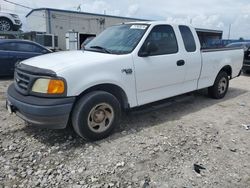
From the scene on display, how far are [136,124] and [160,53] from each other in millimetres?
1363

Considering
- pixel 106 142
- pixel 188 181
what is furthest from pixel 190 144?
pixel 106 142

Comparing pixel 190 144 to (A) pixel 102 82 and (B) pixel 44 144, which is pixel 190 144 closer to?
(A) pixel 102 82

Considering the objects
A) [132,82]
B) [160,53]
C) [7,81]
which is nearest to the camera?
[132,82]

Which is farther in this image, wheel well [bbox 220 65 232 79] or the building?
the building

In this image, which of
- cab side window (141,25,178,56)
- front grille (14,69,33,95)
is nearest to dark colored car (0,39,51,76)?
front grille (14,69,33,95)

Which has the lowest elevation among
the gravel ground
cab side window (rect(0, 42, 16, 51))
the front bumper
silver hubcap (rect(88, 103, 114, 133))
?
the gravel ground

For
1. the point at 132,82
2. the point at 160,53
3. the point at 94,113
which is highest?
the point at 160,53

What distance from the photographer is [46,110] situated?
11.6ft

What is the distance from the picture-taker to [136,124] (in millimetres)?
4824

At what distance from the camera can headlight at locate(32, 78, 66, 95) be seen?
11.7ft

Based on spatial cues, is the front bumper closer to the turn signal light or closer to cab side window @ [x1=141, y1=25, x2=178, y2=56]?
the turn signal light

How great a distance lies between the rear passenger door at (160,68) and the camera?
4.50 m

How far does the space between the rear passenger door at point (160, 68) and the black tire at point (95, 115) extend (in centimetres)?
63

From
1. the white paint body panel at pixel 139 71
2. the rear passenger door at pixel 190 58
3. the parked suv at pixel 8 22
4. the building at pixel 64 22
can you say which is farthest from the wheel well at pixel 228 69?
the building at pixel 64 22
